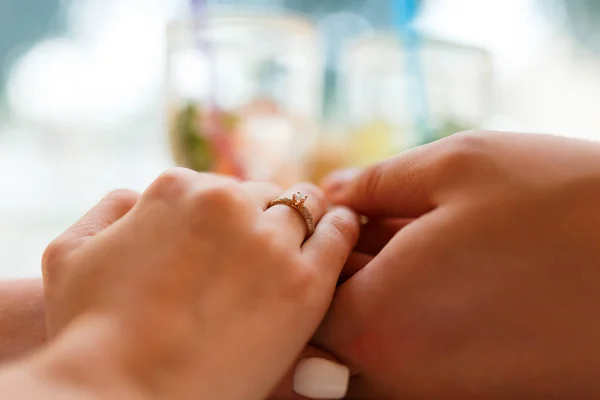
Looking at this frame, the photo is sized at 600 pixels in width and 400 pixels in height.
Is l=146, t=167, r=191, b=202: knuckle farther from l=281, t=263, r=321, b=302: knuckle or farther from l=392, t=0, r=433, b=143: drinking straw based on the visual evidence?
l=392, t=0, r=433, b=143: drinking straw

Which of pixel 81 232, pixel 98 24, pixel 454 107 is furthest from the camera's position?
pixel 98 24

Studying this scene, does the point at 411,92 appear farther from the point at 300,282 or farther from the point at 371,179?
the point at 300,282

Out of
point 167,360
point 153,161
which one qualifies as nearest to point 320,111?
point 153,161

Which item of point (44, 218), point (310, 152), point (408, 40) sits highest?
point (408, 40)

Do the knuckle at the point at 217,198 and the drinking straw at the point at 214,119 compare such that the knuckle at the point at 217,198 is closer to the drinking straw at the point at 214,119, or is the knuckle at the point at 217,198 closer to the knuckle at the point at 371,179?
the knuckle at the point at 371,179

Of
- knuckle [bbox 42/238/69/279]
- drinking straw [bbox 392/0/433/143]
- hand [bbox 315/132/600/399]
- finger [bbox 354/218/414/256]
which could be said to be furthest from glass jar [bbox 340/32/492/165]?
knuckle [bbox 42/238/69/279]

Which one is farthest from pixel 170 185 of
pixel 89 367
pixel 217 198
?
pixel 89 367

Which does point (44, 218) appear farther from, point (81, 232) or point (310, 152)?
point (81, 232)
